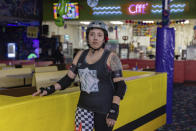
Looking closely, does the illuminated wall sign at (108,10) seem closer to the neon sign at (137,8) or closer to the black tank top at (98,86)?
the neon sign at (137,8)

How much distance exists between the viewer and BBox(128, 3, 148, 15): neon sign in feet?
33.7

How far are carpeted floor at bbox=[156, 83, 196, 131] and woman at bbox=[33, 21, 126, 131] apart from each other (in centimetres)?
256

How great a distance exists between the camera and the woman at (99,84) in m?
1.90

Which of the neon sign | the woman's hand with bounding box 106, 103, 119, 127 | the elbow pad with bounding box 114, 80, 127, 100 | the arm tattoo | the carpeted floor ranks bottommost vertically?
the carpeted floor

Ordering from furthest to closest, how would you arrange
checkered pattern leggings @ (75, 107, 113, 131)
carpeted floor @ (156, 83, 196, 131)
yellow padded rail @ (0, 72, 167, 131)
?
carpeted floor @ (156, 83, 196, 131) < checkered pattern leggings @ (75, 107, 113, 131) < yellow padded rail @ (0, 72, 167, 131)

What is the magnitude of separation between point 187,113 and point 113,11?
6.48m

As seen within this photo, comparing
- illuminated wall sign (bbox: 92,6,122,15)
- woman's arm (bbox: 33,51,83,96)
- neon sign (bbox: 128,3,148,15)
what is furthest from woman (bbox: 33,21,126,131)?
illuminated wall sign (bbox: 92,6,122,15)

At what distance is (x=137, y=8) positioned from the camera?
10.4 metres

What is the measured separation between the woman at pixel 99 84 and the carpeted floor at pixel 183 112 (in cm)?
256

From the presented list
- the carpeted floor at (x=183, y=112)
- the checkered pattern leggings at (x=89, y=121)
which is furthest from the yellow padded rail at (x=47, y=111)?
the carpeted floor at (x=183, y=112)

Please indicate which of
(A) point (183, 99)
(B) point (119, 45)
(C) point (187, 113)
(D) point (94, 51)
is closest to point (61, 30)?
(B) point (119, 45)

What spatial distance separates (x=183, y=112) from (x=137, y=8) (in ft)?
19.5

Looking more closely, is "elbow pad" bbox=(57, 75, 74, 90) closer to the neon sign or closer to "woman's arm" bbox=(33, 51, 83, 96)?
"woman's arm" bbox=(33, 51, 83, 96)

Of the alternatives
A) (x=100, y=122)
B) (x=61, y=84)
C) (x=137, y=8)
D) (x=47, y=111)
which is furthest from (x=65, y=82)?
(x=137, y=8)
